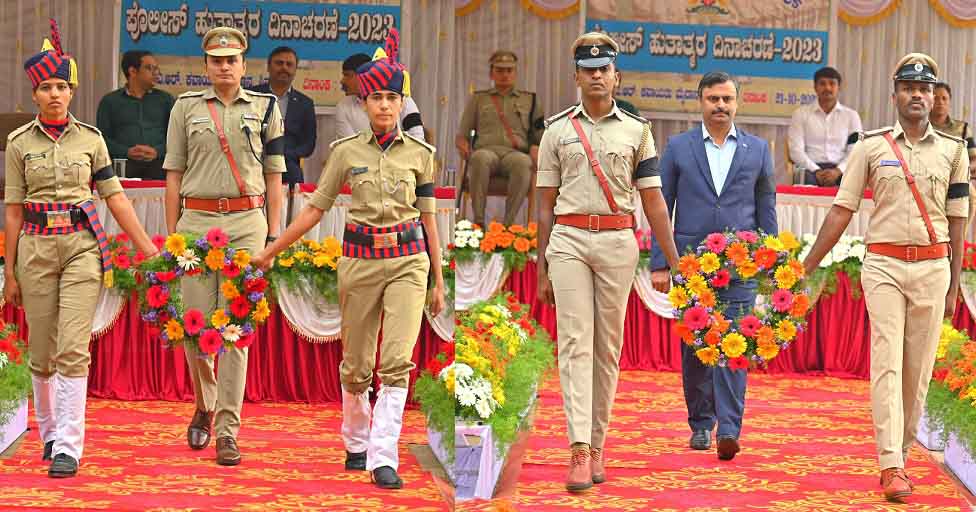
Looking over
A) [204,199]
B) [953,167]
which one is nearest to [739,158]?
[953,167]

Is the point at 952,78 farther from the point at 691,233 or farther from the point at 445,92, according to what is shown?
the point at 691,233

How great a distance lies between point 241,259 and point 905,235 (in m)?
2.70

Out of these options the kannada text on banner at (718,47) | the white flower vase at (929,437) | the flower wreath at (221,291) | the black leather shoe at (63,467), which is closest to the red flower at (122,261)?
the flower wreath at (221,291)

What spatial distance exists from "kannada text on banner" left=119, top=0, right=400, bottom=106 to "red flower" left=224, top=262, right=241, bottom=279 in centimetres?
508

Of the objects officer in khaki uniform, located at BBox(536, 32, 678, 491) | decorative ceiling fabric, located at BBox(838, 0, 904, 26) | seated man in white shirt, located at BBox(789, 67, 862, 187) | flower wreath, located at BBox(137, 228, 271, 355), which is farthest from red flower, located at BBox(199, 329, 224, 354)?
decorative ceiling fabric, located at BBox(838, 0, 904, 26)

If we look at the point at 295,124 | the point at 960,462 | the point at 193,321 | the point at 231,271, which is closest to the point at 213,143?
the point at 231,271

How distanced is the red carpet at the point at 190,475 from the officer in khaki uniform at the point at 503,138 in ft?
11.1

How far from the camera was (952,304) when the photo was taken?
5410 millimetres

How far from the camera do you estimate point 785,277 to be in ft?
18.3

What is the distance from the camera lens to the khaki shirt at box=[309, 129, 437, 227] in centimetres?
507

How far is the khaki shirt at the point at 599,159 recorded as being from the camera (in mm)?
5059

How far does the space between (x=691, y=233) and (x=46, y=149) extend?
284 cm

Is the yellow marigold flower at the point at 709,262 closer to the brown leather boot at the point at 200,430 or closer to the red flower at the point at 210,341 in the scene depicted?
the red flower at the point at 210,341

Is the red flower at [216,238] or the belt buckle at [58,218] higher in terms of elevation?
the belt buckle at [58,218]
